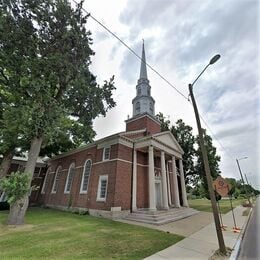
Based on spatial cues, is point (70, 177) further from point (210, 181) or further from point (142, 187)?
point (210, 181)

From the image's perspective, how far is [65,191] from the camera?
21828mm

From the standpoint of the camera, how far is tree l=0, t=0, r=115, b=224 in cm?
1223

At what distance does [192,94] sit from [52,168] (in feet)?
79.0

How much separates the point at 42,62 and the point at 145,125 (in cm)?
1275

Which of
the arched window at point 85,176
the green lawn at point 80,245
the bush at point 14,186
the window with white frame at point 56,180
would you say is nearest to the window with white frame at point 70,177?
the arched window at point 85,176

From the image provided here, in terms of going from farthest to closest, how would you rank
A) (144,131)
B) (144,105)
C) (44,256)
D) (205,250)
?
(144,105) < (144,131) < (205,250) < (44,256)

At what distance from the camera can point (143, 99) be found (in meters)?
23.5

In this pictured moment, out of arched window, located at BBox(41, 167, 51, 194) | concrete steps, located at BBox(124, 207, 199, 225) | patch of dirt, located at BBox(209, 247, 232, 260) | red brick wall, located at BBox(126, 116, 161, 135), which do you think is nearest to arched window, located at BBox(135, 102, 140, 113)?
red brick wall, located at BBox(126, 116, 161, 135)

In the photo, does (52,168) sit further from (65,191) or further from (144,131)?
(144,131)

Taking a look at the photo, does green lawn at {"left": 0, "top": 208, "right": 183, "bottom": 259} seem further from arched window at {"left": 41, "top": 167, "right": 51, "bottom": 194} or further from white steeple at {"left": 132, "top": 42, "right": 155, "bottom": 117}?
arched window at {"left": 41, "top": 167, "right": 51, "bottom": 194}

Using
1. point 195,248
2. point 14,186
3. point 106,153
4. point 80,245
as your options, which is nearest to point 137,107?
point 106,153

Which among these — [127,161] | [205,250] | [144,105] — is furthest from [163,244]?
[144,105]

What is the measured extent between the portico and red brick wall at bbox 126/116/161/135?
75.4 inches

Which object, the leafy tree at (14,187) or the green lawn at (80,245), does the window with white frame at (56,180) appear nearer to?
the leafy tree at (14,187)
